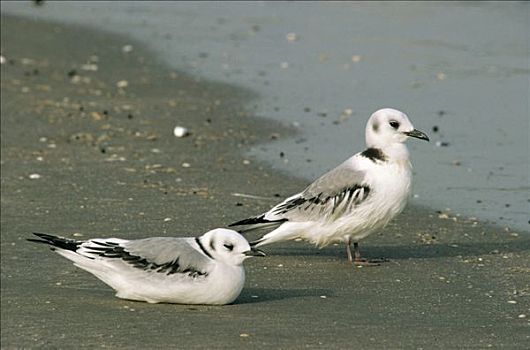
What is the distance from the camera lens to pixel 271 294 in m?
8.31

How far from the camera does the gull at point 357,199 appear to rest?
30.2 ft

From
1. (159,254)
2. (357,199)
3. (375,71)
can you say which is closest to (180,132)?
(375,71)

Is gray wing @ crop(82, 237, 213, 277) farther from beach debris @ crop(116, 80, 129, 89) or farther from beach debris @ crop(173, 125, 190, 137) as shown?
beach debris @ crop(116, 80, 129, 89)

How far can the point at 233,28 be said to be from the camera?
1952 cm

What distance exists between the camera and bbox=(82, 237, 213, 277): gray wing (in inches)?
307

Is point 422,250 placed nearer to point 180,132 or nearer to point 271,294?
point 271,294

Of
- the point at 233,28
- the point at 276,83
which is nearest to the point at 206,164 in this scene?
the point at 276,83

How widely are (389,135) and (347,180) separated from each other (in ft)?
1.28

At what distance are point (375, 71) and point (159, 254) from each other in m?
8.70

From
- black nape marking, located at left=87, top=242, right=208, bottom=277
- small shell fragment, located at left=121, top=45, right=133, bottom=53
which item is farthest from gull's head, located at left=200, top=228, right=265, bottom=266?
small shell fragment, located at left=121, top=45, right=133, bottom=53

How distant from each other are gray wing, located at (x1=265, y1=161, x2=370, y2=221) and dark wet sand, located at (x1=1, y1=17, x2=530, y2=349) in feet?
→ 0.99

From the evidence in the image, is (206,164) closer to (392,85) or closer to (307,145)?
(307,145)

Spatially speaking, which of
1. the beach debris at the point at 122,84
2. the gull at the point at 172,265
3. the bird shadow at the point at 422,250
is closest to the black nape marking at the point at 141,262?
the gull at the point at 172,265

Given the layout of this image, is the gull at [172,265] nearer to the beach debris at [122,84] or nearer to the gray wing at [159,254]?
the gray wing at [159,254]
